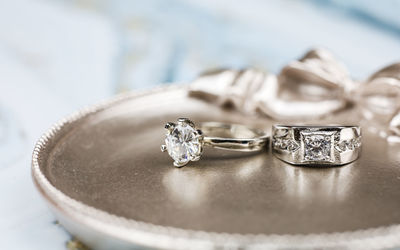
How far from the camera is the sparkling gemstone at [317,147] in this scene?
83 centimetres

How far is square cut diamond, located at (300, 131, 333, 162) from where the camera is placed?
83 cm

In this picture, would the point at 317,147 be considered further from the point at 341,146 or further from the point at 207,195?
the point at 207,195

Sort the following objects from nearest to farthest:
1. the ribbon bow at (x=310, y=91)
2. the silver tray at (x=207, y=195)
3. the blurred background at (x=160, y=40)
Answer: the silver tray at (x=207, y=195) → the ribbon bow at (x=310, y=91) → the blurred background at (x=160, y=40)

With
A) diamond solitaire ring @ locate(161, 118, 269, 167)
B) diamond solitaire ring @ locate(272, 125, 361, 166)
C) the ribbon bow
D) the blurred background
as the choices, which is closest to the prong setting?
diamond solitaire ring @ locate(161, 118, 269, 167)

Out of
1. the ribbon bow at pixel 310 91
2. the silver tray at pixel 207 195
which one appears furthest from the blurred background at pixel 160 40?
the silver tray at pixel 207 195

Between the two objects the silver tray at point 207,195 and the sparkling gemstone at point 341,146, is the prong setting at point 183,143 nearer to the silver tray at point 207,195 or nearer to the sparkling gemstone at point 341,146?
the silver tray at point 207,195

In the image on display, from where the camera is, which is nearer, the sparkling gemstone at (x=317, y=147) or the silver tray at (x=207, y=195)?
the silver tray at (x=207, y=195)

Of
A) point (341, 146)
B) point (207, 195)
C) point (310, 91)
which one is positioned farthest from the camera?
point (310, 91)

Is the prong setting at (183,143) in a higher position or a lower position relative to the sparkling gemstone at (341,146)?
lower

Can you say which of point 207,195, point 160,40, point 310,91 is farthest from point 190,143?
point 160,40

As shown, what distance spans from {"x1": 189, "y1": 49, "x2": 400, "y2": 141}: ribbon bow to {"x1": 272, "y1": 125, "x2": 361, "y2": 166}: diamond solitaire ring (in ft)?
0.55

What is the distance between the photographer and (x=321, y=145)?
2.74 feet

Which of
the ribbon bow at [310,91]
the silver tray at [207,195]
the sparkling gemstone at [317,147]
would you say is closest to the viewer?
the silver tray at [207,195]

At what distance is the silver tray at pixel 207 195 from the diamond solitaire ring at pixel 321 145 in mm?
18
